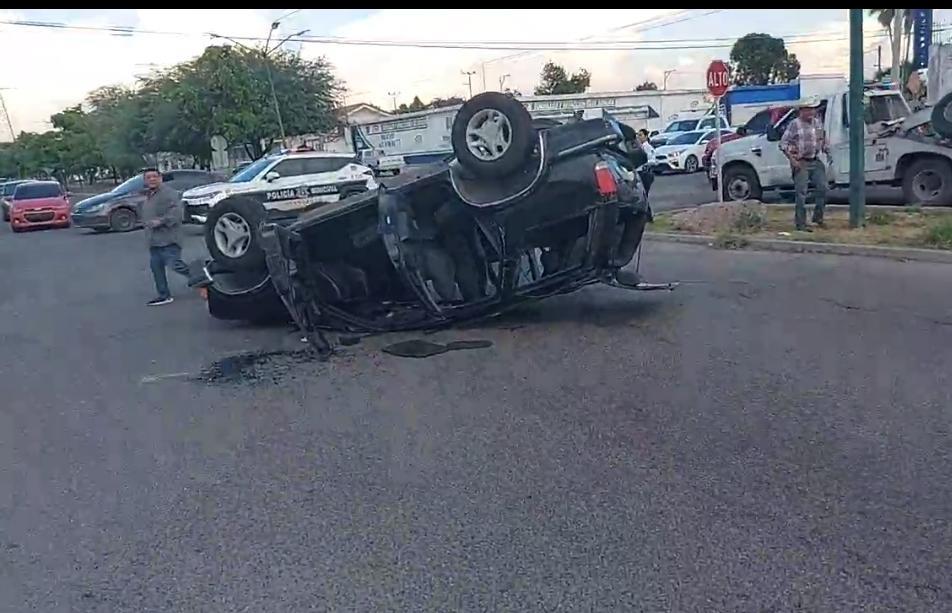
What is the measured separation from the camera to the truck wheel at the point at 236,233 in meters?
8.83

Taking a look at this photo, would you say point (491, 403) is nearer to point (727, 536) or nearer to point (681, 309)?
point (727, 536)

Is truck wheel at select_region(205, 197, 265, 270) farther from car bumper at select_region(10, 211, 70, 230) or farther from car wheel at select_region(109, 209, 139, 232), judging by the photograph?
car bumper at select_region(10, 211, 70, 230)

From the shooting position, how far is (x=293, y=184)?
20.8 metres

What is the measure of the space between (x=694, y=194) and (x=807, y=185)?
9.25m

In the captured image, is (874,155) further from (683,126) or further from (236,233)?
(683,126)

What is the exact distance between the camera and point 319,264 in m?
8.50

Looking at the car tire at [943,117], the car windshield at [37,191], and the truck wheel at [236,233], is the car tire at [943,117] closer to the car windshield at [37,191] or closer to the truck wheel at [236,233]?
the truck wheel at [236,233]

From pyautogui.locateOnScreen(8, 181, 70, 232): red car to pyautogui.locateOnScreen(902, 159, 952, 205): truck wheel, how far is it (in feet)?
76.7

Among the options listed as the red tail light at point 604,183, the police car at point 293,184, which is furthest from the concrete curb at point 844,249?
the police car at point 293,184

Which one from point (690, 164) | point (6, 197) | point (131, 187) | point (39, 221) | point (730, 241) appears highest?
point (131, 187)

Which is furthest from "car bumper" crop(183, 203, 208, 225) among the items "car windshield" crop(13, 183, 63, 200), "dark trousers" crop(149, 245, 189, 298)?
"dark trousers" crop(149, 245, 189, 298)

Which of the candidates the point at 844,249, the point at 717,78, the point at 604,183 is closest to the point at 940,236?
the point at 844,249

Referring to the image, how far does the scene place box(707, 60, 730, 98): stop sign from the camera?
16.2m

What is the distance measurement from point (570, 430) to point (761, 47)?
77.6 metres
